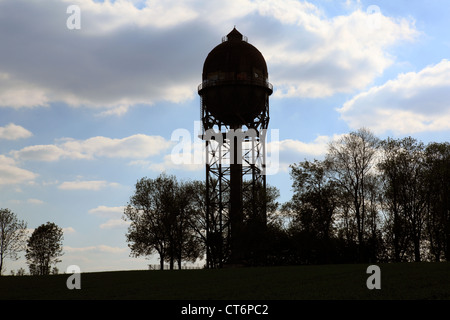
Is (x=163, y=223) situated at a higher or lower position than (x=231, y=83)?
lower

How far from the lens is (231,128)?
179 ft

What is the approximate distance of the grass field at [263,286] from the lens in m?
22.9

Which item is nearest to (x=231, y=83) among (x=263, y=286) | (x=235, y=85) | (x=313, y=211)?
(x=235, y=85)

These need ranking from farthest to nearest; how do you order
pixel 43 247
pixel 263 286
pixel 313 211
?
pixel 43 247 → pixel 313 211 → pixel 263 286

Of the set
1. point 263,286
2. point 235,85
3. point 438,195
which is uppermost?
point 235,85

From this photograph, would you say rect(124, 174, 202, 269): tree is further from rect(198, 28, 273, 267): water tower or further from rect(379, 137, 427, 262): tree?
rect(379, 137, 427, 262): tree

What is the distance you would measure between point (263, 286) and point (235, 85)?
2927 centimetres

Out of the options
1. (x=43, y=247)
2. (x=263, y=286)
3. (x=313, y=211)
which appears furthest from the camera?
(x=43, y=247)

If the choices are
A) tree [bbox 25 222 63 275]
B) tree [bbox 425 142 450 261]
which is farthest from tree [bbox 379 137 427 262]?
tree [bbox 25 222 63 275]

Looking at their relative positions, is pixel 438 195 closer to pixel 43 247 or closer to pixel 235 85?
pixel 235 85

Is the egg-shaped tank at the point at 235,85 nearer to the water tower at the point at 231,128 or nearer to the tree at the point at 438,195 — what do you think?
the water tower at the point at 231,128

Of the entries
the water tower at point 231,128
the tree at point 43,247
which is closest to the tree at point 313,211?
the water tower at point 231,128

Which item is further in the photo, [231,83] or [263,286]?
[231,83]

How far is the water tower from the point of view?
52622 millimetres
